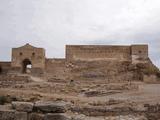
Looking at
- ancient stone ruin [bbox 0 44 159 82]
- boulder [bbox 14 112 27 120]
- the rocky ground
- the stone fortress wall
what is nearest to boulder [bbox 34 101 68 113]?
the rocky ground

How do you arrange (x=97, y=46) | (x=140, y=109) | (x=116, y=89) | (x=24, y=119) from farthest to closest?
(x=97, y=46)
(x=116, y=89)
(x=140, y=109)
(x=24, y=119)

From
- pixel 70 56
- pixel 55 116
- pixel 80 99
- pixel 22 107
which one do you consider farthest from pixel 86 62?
pixel 55 116

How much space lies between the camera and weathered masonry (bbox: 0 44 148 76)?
3994 centimetres

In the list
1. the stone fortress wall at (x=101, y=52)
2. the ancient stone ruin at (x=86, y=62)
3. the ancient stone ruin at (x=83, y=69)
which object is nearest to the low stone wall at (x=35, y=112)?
the ancient stone ruin at (x=83, y=69)

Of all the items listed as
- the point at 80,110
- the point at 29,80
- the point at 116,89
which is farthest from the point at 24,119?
the point at 29,80

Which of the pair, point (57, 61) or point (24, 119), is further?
point (57, 61)

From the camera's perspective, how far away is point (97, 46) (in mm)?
40969

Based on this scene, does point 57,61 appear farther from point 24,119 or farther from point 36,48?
point 24,119

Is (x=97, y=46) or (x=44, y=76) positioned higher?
(x=97, y=46)

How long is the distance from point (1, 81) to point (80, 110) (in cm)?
2296

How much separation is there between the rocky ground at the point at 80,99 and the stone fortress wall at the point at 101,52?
5462 mm

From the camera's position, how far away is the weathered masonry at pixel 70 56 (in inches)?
1572

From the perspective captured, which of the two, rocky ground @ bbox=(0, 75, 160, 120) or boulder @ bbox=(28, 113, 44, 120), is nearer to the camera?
boulder @ bbox=(28, 113, 44, 120)

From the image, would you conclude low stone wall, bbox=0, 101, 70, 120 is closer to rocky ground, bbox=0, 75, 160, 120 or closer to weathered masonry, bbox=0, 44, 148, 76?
rocky ground, bbox=0, 75, 160, 120
